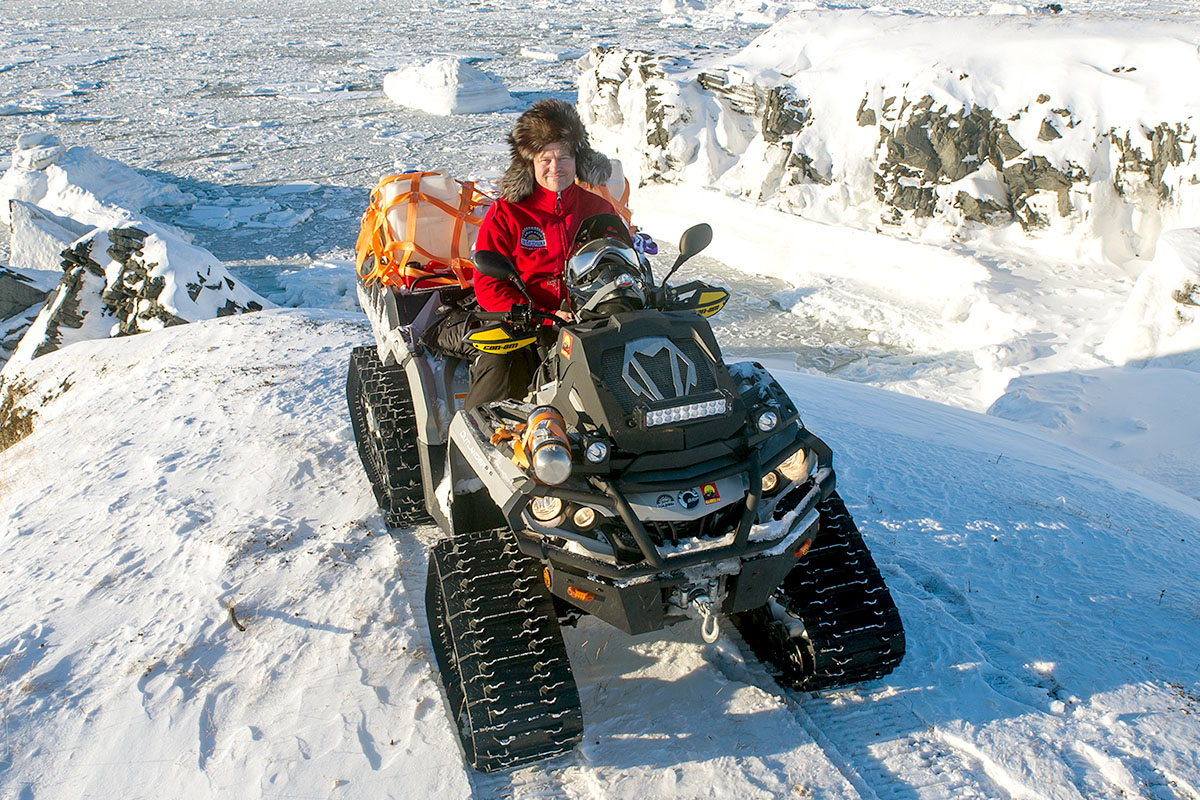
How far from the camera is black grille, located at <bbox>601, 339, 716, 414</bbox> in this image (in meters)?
2.76

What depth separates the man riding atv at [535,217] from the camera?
3.61 metres

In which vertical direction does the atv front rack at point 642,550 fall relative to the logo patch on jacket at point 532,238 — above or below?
below

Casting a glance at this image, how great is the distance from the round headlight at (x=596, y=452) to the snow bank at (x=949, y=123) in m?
10.5

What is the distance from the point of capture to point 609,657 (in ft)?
11.3

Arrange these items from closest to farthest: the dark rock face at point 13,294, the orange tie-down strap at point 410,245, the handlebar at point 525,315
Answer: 1. the handlebar at point 525,315
2. the orange tie-down strap at point 410,245
3. the dark rock face at point 13,294

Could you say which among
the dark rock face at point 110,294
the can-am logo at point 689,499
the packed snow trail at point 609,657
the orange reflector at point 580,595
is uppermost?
the can-am logo at point 689,499

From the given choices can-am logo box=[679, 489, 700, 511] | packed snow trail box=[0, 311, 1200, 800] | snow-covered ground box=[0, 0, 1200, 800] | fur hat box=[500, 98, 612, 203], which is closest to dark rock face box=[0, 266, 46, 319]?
snow-covered ground box=[0, 0, 1200, 800]

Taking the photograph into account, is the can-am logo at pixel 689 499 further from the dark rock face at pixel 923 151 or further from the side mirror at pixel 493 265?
the dark rock face at pixel 923 151

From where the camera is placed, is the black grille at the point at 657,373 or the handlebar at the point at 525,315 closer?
the black grille at the point at 657,373

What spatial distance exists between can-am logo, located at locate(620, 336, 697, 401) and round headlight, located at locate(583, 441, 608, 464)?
0.75ft

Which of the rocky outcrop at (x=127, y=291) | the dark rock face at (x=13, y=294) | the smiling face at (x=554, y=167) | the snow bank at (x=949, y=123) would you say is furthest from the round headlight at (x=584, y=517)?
the dark rock face at (x=13, y=294)

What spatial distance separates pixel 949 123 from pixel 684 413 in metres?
11.9

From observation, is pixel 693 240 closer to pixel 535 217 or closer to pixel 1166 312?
pixel 535 217

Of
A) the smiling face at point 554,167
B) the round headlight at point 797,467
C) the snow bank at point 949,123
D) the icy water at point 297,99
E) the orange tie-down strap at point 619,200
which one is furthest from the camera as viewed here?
the icy water at point 297,99
